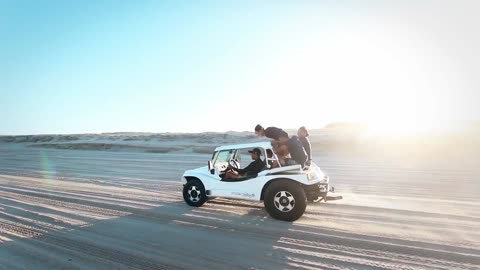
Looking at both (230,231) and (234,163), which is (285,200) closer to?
(230,231)

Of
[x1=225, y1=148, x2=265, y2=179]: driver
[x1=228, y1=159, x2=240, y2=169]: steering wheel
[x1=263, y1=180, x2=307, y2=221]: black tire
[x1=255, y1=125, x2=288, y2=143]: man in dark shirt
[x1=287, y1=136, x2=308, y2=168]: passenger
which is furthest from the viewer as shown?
[x1=228, y1=159, x2=240, y2=169]: steering wheel

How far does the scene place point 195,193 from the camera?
30.3 feet

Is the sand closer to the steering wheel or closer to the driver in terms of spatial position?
the driver

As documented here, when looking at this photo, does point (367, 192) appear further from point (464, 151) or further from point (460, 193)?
point (464, 151)

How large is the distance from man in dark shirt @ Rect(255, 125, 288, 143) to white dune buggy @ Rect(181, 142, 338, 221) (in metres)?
0.24

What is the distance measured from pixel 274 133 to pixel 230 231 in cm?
255

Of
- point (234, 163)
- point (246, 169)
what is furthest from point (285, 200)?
point (234, 163)

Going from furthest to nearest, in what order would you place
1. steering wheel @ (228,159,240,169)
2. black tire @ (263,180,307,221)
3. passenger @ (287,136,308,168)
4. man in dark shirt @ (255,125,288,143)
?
steering wheel @ (228,159,240,169)
man in dark shirt @ (255,125,288,143)
passenger @ (287,136,308,168)
black tire @ (263,180,307,221)

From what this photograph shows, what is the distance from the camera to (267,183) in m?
8.08

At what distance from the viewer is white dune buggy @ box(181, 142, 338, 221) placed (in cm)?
764

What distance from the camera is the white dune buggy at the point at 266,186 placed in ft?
25.1

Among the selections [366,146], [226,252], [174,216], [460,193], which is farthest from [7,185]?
[366,146]

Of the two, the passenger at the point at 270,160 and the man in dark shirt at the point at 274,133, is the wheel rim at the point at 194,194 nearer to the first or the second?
the passenger at the point at 270,160

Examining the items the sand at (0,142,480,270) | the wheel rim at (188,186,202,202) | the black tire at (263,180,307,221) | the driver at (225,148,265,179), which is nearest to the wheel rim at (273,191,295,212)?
the black tire at (263,180,307,221)
